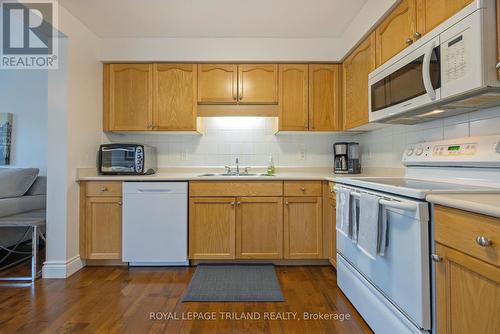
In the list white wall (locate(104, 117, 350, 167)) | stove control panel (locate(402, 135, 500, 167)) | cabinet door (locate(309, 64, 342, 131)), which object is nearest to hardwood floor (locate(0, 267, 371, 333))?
stove control panel (locate(402, 135, 500, 167))

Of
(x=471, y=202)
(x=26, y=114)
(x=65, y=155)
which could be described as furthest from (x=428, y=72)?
(x=26, y=114)

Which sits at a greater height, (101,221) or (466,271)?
(466,271)

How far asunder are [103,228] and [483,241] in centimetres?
271

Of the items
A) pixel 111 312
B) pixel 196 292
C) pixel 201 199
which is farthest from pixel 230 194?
pixel 111 312

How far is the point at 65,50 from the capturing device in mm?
2348

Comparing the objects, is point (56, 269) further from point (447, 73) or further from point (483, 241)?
point (447, 73)

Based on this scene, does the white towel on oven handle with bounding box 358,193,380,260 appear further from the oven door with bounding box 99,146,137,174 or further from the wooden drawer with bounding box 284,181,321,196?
the oven door with bounding box 99,146,137,174

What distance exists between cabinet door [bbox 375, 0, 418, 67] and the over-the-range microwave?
17 cm

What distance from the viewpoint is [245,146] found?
310 cm

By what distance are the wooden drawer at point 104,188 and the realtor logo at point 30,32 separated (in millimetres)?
1085

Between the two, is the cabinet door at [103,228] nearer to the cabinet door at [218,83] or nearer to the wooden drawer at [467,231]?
the cabinet door at [218,83]

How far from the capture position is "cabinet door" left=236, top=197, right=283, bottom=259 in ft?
8.21

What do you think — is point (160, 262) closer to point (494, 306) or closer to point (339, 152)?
point (339, 152)

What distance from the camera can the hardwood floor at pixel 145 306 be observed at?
1.60 meters
